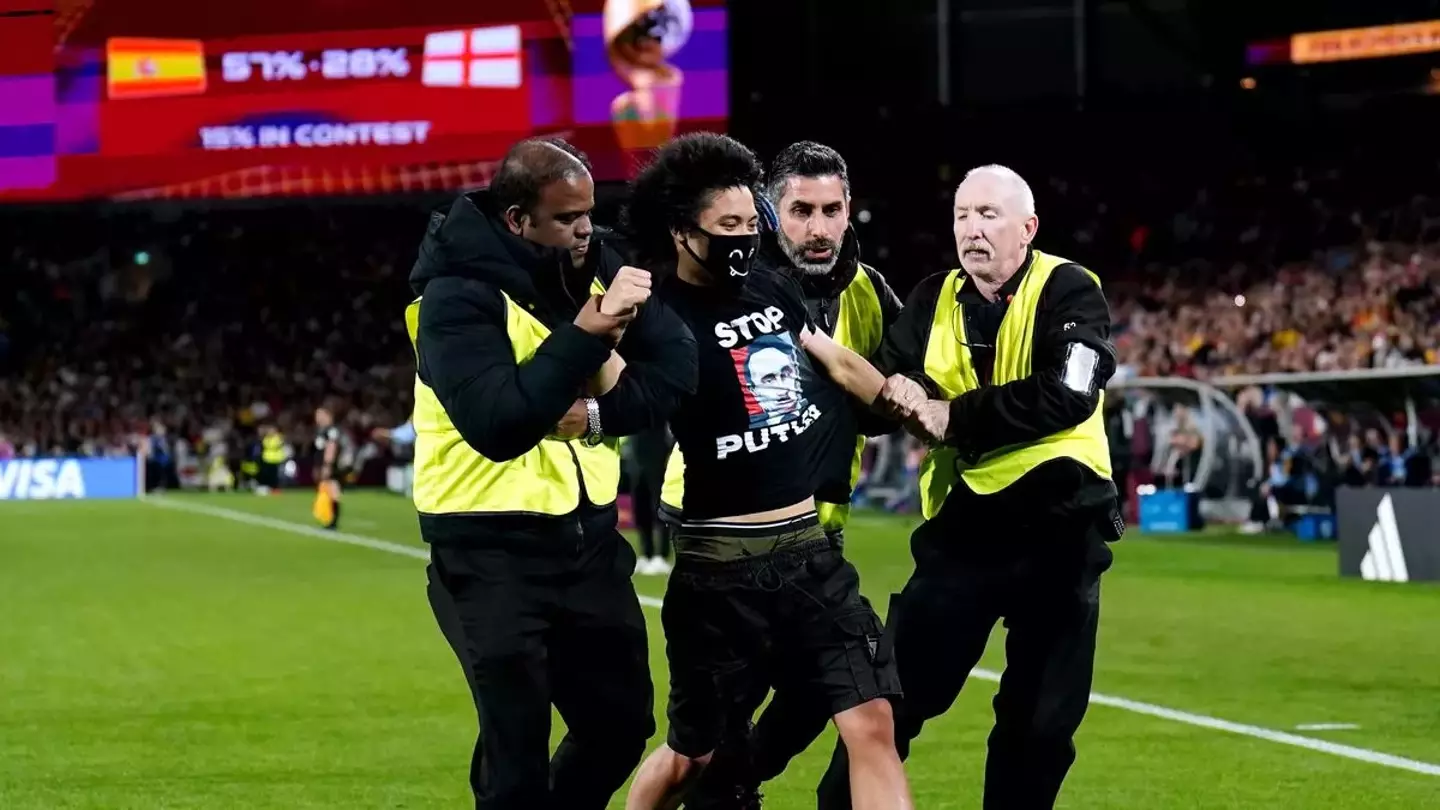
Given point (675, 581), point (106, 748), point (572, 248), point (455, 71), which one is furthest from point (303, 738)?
point (455, 71)

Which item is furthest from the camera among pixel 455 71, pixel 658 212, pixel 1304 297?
pixel 1304 297

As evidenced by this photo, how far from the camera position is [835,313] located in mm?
7008

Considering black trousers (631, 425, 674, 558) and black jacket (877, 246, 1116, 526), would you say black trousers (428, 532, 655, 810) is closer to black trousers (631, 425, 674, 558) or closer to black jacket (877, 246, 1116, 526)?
black jacket (877, 246, 1116, 526)

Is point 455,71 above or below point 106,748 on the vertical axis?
above

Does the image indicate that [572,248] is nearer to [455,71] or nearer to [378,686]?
Answer: [378,686]

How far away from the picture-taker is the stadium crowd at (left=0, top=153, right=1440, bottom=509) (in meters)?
42.8

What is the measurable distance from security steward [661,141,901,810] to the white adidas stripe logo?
13071 millimetres

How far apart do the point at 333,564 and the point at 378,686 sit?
10.4 meters

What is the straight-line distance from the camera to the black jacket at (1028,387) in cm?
654

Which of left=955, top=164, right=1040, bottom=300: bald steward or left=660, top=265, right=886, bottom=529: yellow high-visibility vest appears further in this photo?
left=660, top=265, right=886, bottom=529: yellow high-visibility vest

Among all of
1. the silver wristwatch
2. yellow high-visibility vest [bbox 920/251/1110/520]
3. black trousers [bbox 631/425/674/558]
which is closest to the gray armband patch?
yellow high-visibility vest [bbox 920/251/1110/520]

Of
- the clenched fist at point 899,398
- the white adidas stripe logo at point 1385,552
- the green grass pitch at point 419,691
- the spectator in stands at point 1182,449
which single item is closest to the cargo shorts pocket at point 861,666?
the clenched fist at point 899,398

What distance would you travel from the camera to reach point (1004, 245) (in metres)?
6.73

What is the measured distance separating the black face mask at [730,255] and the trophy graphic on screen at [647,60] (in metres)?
25.2
